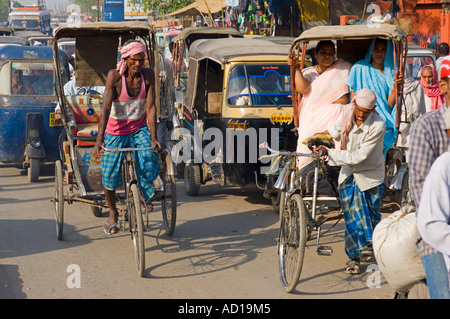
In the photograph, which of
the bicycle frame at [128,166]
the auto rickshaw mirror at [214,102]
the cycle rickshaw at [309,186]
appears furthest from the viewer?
the auto rickshaw mirror at [214,102]

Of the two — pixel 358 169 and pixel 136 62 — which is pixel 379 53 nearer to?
pixel 358 169

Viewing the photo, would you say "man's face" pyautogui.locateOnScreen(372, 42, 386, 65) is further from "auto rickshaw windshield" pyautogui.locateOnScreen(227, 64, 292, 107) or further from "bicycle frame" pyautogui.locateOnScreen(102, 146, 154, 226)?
"bicycle frame" pyautogui.locateOnScreen(102, 146, 154, 226)

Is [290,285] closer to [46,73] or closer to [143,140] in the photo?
[143,140]

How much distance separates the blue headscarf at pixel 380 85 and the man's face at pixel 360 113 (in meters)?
1.06

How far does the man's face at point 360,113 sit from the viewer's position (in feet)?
19.5

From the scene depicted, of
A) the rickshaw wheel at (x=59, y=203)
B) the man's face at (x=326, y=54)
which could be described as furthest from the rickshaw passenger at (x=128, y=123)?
the man's face at (x=326, y=54)

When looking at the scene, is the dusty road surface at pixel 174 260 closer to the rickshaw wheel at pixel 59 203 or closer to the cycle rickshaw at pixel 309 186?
the rickshaw wheel at pixel 59 203

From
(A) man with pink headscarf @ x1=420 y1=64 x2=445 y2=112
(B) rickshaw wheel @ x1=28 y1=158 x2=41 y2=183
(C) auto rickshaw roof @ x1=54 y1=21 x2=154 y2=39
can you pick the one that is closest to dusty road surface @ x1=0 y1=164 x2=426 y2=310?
(B) rickshaw wheel @ x1=28 y1=158 x2=41 y2=183

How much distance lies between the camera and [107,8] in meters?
56.3

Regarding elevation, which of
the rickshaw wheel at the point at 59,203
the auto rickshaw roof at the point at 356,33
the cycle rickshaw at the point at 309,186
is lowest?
the rickshaw wheel at the point at 59,203

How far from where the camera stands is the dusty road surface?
19.2 ft

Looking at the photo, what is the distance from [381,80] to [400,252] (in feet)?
12.6

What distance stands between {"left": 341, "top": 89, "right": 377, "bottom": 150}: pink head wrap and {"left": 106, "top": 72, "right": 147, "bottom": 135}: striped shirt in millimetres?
2042

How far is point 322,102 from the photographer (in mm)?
7320
